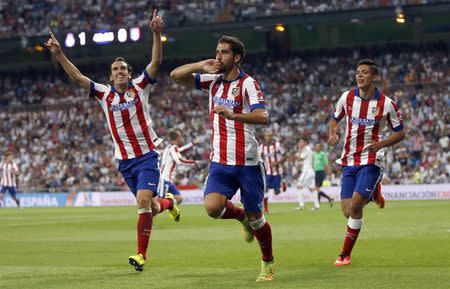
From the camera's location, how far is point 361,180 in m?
12.3

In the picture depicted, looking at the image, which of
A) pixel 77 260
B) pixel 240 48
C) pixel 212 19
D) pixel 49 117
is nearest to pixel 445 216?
pixel 77 260

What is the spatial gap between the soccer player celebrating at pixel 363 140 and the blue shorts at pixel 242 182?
199 cm

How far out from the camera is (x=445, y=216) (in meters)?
23.3

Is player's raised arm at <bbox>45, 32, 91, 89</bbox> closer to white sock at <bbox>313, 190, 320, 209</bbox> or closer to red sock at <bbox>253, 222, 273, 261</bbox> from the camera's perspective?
red sock at <bbox>253, 222, 273, 261</bbox>

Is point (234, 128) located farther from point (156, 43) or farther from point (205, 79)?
point (156, 43)

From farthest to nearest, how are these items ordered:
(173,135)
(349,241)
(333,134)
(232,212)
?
1. (173,135)
2. (333,134)
3. (349,241)
4. (232,212)

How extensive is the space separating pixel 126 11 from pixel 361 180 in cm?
3960

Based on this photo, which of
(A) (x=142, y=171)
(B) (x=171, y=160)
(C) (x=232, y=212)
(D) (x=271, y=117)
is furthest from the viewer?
(D) (x=271, y=117)

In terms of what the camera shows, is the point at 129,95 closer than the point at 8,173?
Yes

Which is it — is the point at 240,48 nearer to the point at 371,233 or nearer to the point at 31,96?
the point at 371,233

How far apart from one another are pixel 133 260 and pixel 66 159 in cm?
3696

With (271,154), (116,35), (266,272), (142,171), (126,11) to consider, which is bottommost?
(271,154)

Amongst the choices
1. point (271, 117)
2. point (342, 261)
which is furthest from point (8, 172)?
point (342, 261)

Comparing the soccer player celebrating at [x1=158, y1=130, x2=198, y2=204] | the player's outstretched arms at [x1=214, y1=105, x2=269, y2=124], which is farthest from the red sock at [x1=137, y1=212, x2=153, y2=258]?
the soccer player celebrating at [x1=158, y1=130, x2=198, y2=204]
